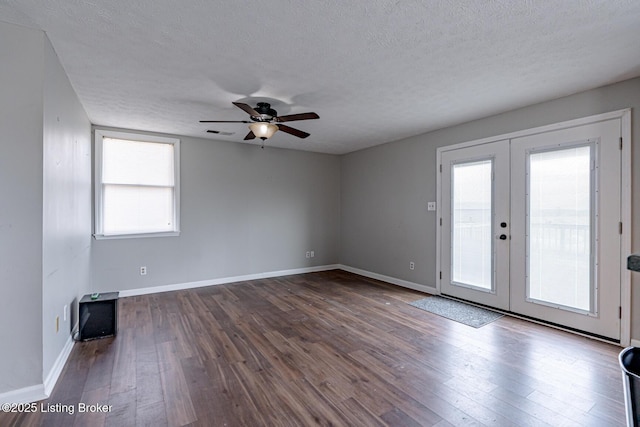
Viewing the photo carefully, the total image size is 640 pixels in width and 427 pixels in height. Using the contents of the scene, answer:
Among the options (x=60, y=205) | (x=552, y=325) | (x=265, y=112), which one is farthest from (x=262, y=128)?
(x=552, y=325)

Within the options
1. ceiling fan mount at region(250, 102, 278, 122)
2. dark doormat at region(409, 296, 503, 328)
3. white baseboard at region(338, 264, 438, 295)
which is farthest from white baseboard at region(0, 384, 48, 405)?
white baseboard at region(338, 264, 438, 295)

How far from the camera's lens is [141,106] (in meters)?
3.51

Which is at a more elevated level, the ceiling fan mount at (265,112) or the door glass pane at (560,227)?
the ceiling fan mount at (265,112)

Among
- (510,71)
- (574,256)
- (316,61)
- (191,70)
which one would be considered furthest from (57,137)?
(574,256)

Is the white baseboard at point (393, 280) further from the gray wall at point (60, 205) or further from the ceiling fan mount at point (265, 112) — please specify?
the gray wall at point (60, 205)

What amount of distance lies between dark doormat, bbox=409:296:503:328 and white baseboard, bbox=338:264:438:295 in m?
0.29

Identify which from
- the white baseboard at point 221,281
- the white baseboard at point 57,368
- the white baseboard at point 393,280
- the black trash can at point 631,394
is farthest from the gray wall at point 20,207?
the white baseboard at point 393,280

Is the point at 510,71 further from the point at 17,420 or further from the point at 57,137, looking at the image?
the point at 17,420

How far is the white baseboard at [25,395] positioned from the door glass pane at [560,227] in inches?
182

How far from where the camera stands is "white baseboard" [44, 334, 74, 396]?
214 centimetres

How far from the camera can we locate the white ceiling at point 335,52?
185cm

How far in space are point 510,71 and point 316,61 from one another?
5.60 ft

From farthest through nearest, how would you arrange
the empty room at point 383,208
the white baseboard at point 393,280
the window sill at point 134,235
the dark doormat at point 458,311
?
the white baseboard at point 393,280, the window sill at point 134,235, the dark doormat at point 458,311, the empty room at point 383,208

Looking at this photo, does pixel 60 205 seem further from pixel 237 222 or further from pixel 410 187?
pixel 410 187
